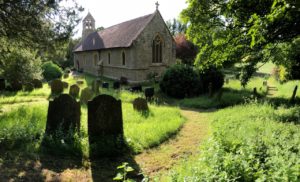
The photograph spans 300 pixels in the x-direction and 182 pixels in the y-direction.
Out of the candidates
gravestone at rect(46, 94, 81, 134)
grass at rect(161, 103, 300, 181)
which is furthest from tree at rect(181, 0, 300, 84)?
gravestone at rect(46, 94, 81, 134)

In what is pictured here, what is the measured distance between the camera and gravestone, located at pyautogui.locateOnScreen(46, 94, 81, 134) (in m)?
7.54

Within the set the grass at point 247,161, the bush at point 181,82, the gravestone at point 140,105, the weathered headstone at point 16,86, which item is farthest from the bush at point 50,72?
the grass at point 247,161

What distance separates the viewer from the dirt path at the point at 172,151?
20.4ft

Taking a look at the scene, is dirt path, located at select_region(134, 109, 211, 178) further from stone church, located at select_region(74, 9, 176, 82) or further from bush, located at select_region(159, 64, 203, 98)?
stone church, located at select_region(74, 9, 176, 82)

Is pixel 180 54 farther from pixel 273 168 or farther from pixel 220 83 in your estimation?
pixel 273 168

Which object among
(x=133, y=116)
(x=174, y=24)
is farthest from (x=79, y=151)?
(x=174, y=24)

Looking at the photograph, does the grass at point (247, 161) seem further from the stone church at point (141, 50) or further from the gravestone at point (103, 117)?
the stone church at point (141, 50)

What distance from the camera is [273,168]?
153 inches

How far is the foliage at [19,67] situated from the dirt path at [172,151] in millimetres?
14914

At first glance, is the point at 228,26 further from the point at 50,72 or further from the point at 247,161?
the point at 50,72

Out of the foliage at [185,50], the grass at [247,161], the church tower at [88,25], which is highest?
the church tower at [88,25]

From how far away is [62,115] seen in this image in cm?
761

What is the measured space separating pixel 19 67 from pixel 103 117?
15.9 meters

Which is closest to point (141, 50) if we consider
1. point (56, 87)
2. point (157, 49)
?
point (157, 49)
